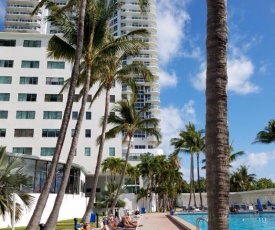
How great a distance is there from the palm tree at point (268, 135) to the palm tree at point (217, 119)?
3907 centimetres

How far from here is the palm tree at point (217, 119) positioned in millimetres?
4355

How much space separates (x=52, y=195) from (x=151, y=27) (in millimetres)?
79094

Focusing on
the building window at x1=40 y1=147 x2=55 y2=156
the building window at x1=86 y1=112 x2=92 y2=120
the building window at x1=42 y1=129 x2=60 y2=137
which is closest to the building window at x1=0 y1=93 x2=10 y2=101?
the building window at x1=42 y1=129 x2=60 y2=137

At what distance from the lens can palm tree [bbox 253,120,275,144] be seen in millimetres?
41156

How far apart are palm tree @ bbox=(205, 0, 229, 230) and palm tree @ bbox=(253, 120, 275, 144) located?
128 ft

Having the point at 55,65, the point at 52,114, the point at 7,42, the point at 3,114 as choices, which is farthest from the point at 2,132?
the point at 7,42

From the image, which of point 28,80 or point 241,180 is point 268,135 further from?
point 28,80

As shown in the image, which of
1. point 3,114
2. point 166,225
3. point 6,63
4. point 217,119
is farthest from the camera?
point 6,63

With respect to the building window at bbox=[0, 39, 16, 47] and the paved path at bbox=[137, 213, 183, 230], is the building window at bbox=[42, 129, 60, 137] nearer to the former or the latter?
the building window at bbox=[0, 39, 16, 47]

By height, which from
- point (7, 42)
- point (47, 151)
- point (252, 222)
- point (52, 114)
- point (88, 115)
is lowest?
point (252, 222)

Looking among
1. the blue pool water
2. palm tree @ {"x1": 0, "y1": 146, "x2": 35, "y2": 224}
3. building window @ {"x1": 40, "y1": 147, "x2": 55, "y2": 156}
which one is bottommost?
the blue pool water

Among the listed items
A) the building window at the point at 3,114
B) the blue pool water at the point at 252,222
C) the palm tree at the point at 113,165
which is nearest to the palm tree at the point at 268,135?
the blue pool water at the point at 252,222

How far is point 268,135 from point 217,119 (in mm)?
39820

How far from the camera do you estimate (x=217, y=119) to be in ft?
15.0
